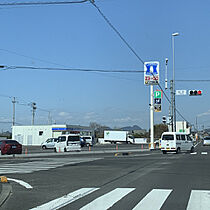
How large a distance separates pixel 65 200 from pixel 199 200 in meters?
3.27

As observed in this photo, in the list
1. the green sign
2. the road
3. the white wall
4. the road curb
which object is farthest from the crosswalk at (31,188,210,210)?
the white wall

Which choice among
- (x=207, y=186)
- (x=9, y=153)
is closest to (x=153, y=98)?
(x=9, y=153)

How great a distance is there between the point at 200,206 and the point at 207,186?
Answer: 3130 mm

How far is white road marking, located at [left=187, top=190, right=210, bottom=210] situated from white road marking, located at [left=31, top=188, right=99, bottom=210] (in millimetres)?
2813

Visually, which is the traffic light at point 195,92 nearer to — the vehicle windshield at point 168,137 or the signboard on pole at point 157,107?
the vehicle windshield at point 168,137

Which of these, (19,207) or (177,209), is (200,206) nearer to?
(177,209)

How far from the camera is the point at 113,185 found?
35.6 feet

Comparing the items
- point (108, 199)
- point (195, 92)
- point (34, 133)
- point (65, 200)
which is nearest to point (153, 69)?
point (195, 92)

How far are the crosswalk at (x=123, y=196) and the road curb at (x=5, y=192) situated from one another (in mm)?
1361

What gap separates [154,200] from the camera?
831 cm

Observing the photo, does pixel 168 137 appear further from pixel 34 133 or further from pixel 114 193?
pixel 34 133

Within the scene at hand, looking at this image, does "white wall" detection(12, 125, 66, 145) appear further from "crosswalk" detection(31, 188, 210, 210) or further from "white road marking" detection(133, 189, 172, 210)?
"white road marking" detection(133, 189, 172, 210)

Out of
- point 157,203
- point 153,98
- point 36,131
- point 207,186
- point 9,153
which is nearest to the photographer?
point 157,203

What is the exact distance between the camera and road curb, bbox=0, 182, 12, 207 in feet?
28.7
